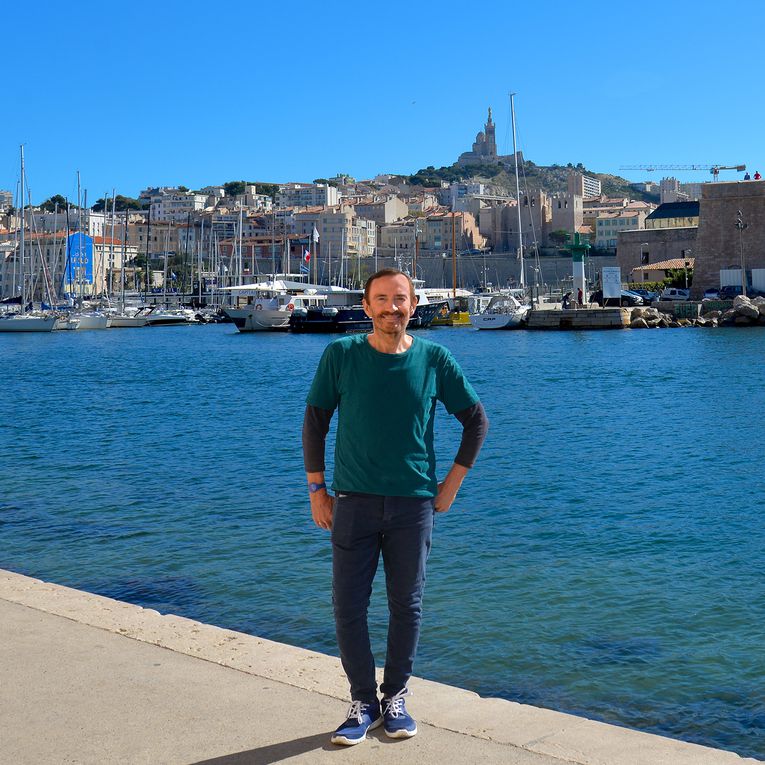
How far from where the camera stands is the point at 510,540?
7.78 m

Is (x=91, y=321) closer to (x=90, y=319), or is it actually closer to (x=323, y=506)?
(x=90, y=319)

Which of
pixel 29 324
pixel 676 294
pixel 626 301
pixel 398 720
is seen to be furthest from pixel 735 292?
pixel 398 720

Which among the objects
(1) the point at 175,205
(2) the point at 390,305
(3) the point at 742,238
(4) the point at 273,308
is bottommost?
(2) the point at 390,305

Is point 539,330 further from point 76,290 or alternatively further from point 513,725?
point 76,290

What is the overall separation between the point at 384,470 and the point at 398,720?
27.7 inches

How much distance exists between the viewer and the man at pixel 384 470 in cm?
304

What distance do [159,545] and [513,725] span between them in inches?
196

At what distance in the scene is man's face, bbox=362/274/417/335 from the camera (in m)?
3.02

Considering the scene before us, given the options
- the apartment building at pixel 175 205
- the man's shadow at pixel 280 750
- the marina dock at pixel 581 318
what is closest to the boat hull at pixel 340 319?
the marina dock at pixel 581 318

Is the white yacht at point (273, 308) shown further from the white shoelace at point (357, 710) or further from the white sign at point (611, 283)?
the white shoelace at point (357, 710)

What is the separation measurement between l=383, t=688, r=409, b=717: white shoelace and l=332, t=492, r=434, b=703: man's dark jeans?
0.02 m

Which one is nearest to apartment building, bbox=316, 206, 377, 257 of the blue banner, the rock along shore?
the blue banner

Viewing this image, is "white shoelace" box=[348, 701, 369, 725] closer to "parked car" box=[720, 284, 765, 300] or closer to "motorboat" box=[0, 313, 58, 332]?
"parked car" box=[720, 284, 765, 300]

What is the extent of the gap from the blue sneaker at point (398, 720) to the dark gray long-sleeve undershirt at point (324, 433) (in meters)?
0.70
